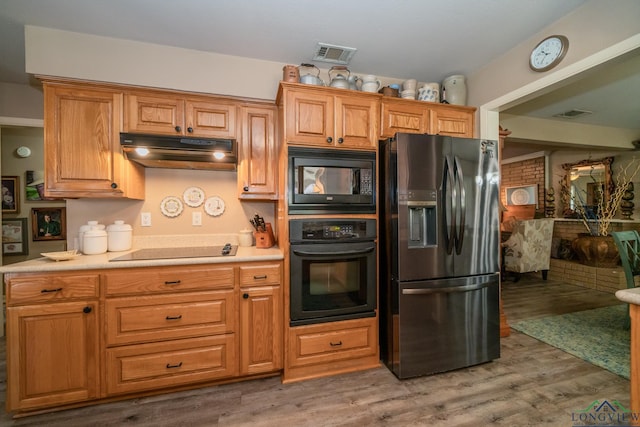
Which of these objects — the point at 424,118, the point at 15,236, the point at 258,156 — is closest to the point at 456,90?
the point at 424,118

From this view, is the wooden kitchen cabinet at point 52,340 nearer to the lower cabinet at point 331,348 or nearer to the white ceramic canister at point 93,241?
the white ceramic canister at point 93,241

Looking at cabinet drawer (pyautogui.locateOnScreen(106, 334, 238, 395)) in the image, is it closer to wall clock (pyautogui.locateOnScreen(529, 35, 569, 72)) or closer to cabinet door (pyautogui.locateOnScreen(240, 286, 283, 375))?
cabinet door (pyautogui.locateOnScreen(240, 286, 283, 375))

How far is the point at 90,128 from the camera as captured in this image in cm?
198

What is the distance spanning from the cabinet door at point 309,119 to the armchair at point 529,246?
391cm

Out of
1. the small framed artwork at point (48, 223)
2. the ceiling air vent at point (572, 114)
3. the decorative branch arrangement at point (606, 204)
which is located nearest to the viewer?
the small framed artwork at point (48, 223)

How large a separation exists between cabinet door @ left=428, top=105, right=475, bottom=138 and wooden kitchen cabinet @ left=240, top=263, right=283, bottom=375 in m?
1.88

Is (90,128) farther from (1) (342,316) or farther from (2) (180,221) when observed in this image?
(1) (342,316)

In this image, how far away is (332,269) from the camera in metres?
2.02

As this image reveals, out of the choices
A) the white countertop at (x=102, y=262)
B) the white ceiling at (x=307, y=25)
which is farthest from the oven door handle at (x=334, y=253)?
the white ceiling at (x=307, y=25)

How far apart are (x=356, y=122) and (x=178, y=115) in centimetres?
146

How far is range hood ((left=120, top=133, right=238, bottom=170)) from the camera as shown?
1.84 m

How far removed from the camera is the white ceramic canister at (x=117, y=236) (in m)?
2.11

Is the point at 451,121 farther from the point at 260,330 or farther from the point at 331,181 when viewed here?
the point at 260,330

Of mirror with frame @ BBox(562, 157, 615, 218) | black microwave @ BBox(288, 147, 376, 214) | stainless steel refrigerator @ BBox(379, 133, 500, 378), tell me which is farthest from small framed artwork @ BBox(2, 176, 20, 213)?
mirror with frame @ BBox(562, 157, 615, 218)
